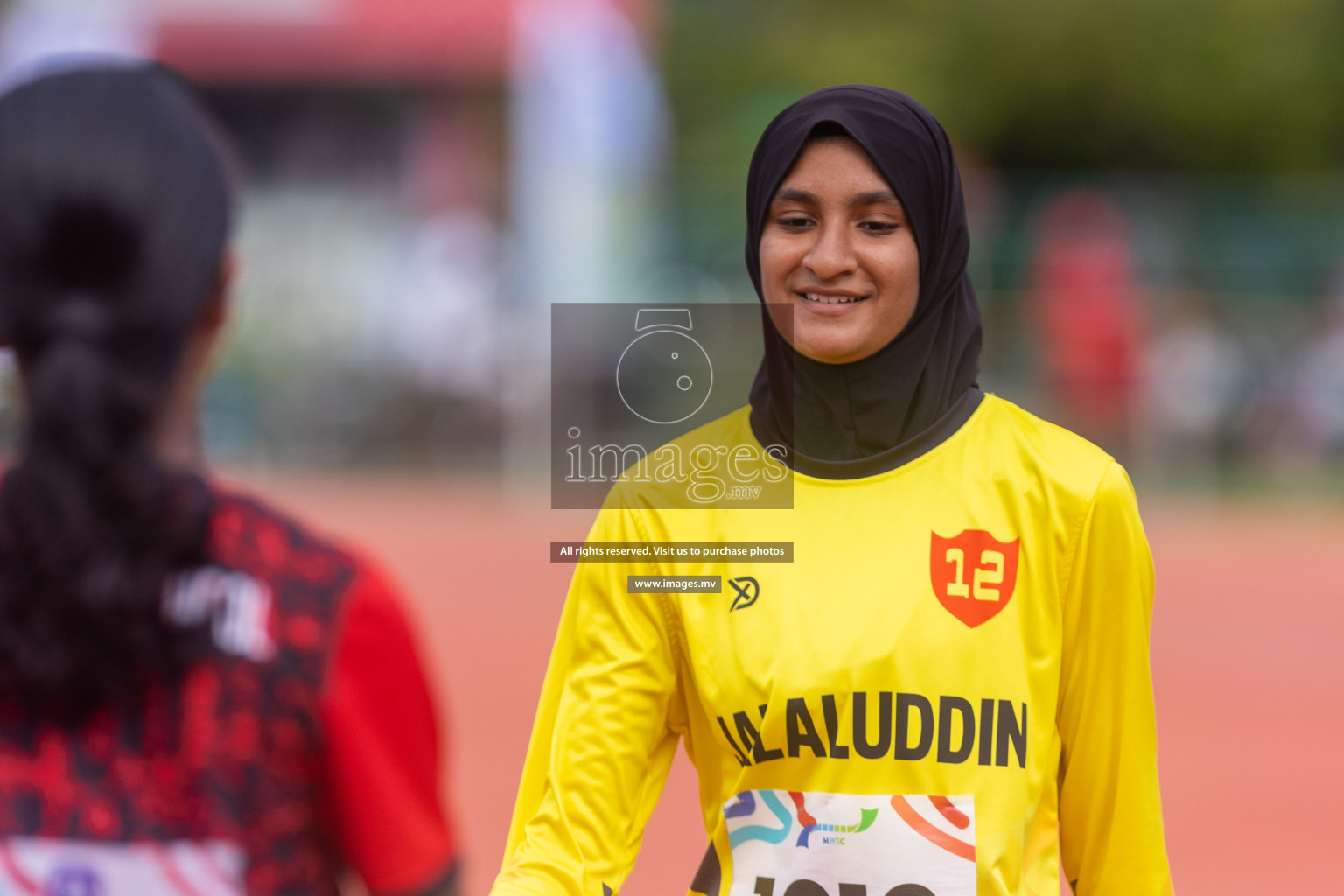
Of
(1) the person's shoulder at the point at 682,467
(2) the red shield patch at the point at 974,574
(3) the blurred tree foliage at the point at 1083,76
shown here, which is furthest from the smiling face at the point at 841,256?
(3) the blurred tree foliage at the point at 1083,76

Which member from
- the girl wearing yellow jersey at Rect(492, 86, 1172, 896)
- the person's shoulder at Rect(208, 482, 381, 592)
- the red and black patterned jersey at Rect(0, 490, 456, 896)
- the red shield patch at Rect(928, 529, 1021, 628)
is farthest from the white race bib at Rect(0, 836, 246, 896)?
the red shield patch at Rect(928, 529, 1021, 628)

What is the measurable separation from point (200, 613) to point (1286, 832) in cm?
556

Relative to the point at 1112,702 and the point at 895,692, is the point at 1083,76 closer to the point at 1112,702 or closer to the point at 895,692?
the point at 1112,702

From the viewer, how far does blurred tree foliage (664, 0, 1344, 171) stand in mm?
20938

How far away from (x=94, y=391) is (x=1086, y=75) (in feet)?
69.6

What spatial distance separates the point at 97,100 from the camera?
159 centimetres

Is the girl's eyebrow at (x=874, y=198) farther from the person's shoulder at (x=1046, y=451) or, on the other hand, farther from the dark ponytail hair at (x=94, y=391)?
the dark ponytail hair at (x=94, y=391)

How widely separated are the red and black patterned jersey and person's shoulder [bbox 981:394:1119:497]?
106cm

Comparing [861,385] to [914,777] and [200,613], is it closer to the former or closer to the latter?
[914,777]

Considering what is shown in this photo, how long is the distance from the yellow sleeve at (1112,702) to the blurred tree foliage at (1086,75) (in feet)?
60.7

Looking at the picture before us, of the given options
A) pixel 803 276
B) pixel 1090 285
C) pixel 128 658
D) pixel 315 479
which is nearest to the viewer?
pixel 128 658

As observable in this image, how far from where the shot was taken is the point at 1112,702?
223 cm

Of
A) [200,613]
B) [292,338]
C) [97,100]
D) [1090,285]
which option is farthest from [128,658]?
[292,338]

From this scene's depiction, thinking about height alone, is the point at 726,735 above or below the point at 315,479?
above
